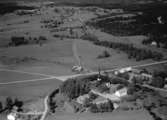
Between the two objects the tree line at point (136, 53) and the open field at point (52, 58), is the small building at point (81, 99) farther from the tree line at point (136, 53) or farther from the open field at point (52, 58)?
the tree line at point (136, 53)

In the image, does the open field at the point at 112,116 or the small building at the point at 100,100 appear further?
the small building at the point at 100,100

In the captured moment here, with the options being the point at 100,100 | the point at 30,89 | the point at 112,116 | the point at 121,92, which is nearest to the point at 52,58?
the point at 30,89

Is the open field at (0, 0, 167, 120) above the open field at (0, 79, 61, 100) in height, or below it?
above

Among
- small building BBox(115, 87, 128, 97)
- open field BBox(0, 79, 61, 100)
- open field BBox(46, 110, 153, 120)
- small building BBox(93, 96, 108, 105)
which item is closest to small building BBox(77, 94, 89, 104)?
small building BBox(93, 96, 108, 105)

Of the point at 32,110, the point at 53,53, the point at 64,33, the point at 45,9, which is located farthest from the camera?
the point at 45,9

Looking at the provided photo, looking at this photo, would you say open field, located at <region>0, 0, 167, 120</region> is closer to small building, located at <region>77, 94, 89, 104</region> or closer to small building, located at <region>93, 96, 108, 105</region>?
small building, located at <region>77, 94, 89, 104</region>

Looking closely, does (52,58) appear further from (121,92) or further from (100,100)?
(100,100)

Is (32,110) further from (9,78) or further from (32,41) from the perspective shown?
(32,41)

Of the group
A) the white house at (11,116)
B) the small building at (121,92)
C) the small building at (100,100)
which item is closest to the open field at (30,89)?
the white house at (11,116)

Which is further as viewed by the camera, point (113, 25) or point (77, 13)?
point (77, 13)

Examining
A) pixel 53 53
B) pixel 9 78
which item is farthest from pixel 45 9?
pixel 9 78

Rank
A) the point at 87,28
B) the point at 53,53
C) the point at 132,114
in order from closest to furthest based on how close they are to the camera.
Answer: the point at 132,114 < the point at 53,53 < the point at 87,28
